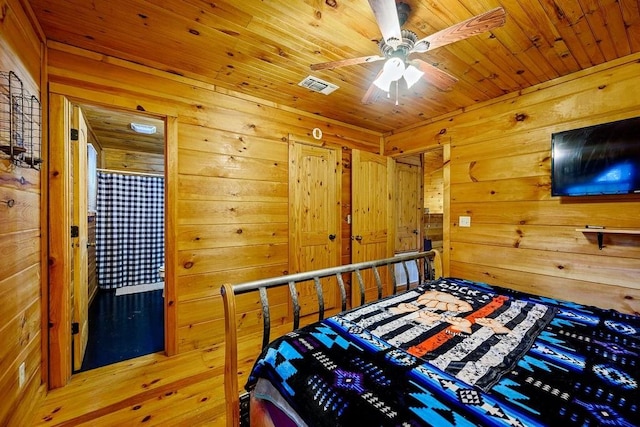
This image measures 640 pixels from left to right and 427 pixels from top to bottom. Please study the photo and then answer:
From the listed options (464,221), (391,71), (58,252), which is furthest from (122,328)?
(464,221)

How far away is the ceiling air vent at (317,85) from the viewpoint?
7.71 feet

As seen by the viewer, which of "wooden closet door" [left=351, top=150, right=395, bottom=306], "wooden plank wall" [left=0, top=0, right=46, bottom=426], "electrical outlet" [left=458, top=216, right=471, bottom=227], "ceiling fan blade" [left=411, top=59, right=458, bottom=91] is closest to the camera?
"wooden plank wall" [left=0, top=0, right=46, bottom=426]

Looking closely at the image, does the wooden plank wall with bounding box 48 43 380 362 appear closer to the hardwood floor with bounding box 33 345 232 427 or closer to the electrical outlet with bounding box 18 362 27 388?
the hardwood floor with bounding box 33 345 232 427

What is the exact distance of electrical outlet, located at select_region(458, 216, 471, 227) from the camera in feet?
9.35

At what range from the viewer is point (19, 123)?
145cm

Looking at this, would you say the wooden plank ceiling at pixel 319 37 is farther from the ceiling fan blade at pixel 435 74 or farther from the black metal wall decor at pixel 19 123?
the black metal wall decor at pixel 19 123

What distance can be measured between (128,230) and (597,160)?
552 cm

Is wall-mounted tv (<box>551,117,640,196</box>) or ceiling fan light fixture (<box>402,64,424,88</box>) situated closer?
ceiling fan light fixture (<box>402,64,424,88</box>)

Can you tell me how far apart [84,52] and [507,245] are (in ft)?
12.5

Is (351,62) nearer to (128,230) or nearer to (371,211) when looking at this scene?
(371,211)

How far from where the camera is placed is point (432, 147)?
3.22m

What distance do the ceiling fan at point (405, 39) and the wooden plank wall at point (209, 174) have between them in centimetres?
118

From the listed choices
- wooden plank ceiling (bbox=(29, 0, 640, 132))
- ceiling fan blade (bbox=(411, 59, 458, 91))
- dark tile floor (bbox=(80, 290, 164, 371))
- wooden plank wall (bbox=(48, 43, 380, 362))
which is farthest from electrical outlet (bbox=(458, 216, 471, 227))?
dark tile floor (bbox=(80, 290, 164, 371))

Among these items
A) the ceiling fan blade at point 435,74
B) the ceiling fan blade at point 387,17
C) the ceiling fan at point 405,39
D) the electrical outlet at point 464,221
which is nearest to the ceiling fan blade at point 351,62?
the ceiling fan at point 405,39
